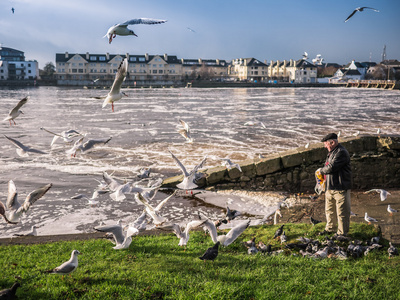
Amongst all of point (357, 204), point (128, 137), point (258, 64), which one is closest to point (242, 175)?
point (357, 204)

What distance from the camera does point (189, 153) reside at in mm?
17109

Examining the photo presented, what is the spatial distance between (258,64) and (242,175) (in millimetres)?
163411

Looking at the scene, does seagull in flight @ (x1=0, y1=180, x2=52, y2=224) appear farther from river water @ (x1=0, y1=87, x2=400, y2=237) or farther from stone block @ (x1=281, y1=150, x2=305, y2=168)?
stone block @ (x1=281, y1=150, x2=305, y2=168)

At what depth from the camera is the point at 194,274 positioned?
194 inches

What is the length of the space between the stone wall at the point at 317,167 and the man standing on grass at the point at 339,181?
13.5 ft

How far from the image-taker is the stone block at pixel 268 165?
1055 centimetres

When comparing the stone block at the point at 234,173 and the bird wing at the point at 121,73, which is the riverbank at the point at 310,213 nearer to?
the stone block at the point at 234,173

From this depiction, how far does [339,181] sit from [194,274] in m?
2.92

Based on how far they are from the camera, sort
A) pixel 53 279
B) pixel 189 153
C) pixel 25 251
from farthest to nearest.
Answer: pixel 189 153
pixel 25 251
pixel 53 279

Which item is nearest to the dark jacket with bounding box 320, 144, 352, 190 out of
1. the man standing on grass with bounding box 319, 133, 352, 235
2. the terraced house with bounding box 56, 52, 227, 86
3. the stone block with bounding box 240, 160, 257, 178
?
the man standing on grass with bounding box 319, 133, 352, 235

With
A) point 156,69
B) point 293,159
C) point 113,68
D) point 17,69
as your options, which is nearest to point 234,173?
point 293,159

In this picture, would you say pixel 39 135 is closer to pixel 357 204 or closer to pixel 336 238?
pixel 357 204

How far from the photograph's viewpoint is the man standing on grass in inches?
241

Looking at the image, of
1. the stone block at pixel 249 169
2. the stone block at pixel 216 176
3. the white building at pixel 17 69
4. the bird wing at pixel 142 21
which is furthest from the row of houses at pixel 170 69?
the bird wing at pixel 142 21
